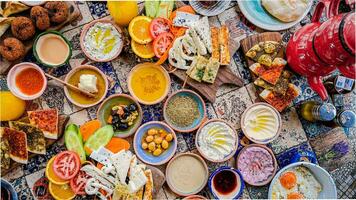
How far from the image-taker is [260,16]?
12.5 feet

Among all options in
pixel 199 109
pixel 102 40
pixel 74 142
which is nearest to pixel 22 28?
pixel 102 40

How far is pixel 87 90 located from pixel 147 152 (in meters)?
0.58

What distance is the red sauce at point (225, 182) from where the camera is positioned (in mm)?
3623

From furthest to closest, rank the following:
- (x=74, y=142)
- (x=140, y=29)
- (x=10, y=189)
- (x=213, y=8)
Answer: (x=213, y=8), (x=140, y=29), (x=74, y=142), (x=10, y=189)

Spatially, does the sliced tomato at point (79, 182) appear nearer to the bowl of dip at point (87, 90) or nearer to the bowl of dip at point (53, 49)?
the bowl of dip at point (87, 90)

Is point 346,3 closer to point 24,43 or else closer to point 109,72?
point 109,72

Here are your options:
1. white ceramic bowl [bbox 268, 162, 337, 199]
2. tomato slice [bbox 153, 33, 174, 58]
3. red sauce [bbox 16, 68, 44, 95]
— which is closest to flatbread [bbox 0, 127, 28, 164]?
red sauce [bbox 16, 68, 44, 95]

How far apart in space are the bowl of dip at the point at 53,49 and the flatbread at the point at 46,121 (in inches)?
12.4

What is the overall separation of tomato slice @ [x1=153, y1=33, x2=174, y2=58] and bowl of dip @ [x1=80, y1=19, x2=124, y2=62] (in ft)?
0.77

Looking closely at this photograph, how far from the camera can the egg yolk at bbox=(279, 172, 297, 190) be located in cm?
370

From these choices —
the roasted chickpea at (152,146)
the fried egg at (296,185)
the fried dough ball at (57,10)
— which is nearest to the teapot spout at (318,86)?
the fried egg at (296,185)

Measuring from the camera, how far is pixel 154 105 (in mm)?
3709

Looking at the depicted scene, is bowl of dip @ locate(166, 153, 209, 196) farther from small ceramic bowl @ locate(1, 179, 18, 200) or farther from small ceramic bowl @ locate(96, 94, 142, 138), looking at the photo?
small ceramic bowl @ locate(1, 179, 18, 200)

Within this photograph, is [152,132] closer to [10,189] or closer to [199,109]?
[199,109]
